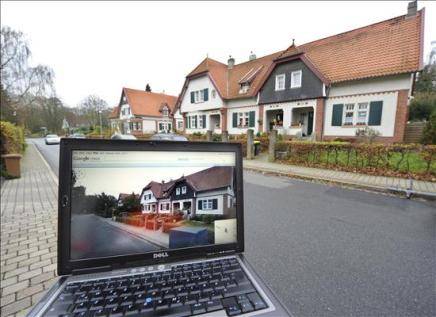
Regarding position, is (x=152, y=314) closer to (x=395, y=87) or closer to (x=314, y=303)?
(x=314, y=303)

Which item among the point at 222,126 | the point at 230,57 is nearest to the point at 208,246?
the point at 222,126

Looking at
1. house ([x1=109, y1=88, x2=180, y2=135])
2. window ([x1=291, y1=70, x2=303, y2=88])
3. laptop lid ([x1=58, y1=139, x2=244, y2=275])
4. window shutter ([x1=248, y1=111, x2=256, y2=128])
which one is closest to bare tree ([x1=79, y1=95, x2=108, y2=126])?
house ([x1=109, y1=88, x2=180, y2=135])

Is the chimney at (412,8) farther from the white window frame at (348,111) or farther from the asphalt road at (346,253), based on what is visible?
the asphalt road at (346,253)

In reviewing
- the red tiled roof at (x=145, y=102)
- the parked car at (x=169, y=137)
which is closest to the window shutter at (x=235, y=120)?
the parked car at (x=169, y=137)

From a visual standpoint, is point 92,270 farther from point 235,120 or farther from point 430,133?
point 235,120

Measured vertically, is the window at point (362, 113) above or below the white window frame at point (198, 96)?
below

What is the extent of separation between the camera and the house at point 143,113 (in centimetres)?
3450

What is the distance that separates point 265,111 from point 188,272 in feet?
59.6

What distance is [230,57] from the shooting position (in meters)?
24.2

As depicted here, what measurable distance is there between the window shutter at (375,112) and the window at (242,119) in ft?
31.0

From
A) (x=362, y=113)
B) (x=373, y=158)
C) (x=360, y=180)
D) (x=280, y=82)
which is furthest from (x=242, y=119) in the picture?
(x=360, y=180)

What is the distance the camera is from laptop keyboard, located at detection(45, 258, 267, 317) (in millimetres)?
774

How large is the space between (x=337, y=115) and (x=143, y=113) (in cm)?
2849

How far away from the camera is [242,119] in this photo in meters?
20.2
